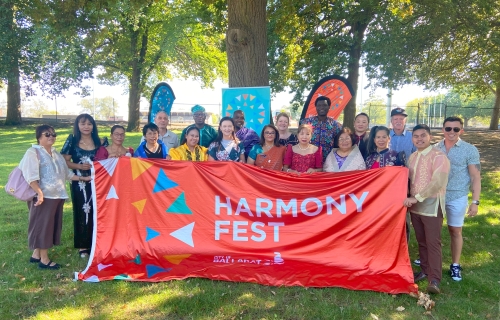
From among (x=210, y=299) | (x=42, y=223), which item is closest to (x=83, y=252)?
(x=42, y=223)

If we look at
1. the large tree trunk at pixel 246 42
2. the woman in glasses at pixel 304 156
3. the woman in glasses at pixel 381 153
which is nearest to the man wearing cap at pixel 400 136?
the woman in glasses at pixel 381 153

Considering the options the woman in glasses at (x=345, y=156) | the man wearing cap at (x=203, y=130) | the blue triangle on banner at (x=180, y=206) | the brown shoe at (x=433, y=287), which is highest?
the man wearing cap at (x=203, y=130)

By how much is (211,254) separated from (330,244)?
4.65ft

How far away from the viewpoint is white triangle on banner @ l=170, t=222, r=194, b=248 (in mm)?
4383

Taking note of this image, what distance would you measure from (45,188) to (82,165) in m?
0.51

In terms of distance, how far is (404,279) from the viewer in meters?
3.96

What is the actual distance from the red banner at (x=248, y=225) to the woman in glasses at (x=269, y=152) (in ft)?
1.30

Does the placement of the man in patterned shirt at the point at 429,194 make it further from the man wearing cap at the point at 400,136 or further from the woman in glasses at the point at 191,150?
the woman in glasses at the point at 191,150

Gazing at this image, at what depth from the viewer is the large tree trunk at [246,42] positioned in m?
6.74

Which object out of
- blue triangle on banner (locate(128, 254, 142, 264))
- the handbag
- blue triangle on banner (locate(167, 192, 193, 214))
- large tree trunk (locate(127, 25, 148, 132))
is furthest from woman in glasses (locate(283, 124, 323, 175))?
large tree trunk (locate(127, 25, 148, 132))

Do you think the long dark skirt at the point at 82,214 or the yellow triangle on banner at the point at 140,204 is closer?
the yellow triangle on banner at the point at 140,204

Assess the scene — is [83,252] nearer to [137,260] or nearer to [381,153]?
[137,260]

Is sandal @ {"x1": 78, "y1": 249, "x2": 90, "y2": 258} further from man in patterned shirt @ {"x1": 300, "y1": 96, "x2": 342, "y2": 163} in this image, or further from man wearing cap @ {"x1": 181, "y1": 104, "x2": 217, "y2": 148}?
man in patterned shirt @ {"x1": 300, "y1": 96, "x2": 342, "y2": 163}

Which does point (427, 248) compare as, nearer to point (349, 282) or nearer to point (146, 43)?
point (349, 282)
